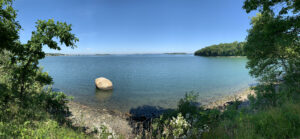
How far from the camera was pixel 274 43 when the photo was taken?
786 cm

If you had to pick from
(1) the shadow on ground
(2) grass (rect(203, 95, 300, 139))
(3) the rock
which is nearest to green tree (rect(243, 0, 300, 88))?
(2) grass (rect(203, 95, 300, 139))

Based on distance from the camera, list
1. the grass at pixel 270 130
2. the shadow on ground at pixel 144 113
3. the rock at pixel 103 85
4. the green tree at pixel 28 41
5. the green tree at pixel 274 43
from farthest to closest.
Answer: the rock at pixel 103 85
the shadow on ground at pixel 144 113
the green tree at pixel 274 43
the green tree at pixel 28 41
the grass at pixel 270 130

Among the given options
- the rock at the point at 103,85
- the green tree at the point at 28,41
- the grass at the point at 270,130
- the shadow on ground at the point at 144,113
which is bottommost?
the shadow on ground at the point at 144,113

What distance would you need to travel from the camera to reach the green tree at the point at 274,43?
6430mm

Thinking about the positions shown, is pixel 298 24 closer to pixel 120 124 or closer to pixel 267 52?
pixel 267 52

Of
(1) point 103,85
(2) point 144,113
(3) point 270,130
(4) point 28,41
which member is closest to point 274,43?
(3) point 270,130

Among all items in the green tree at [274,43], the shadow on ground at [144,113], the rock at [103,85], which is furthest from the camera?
the rock at [103,85]

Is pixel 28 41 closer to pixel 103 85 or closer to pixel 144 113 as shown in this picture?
pixel 144 113

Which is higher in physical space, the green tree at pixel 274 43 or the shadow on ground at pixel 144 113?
the green tree at pixel 274 43

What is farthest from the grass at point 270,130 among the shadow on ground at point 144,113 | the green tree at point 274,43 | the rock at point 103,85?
the rock at point 103,85

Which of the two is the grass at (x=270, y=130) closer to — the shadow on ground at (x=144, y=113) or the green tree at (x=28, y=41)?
the green tree at (x=28, y=41)

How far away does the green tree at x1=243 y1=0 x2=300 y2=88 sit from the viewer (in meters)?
6.43

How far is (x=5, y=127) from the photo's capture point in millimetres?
3625

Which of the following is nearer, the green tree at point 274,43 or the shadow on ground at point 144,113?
the green tree at point 274,43
